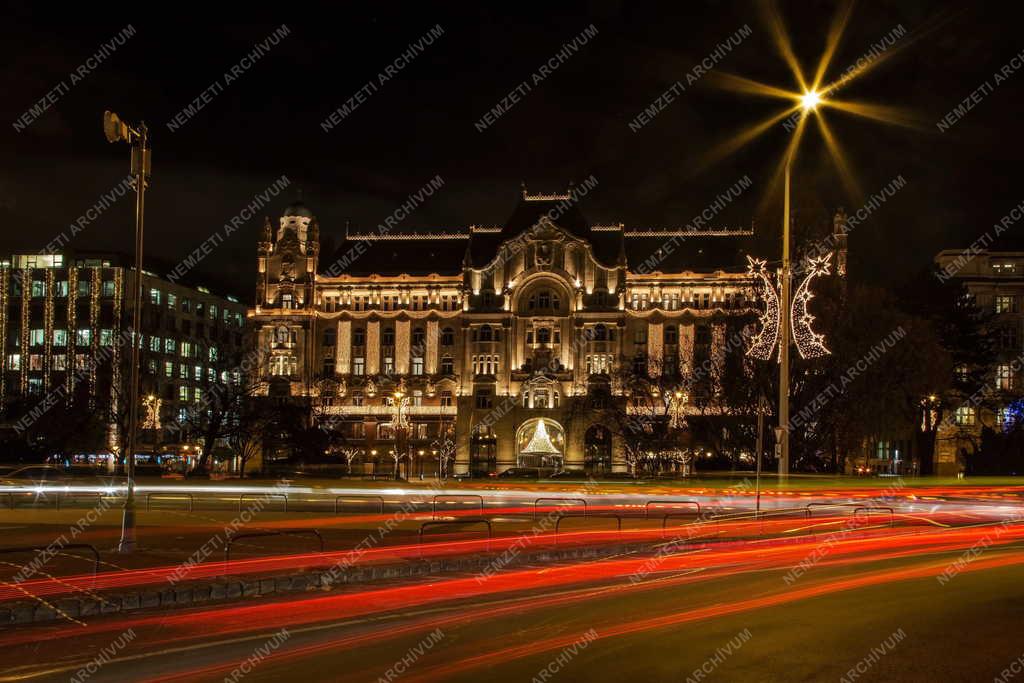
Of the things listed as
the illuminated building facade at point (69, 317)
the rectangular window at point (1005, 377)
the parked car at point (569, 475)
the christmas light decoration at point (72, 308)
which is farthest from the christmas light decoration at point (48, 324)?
the rectangular window at point (1005, 377)

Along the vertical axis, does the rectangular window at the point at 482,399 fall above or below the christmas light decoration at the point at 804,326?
below

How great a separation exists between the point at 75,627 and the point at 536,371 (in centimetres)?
8652

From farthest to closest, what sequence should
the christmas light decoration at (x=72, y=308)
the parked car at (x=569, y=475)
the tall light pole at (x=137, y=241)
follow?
1. the christmas light decoration at (x=72, y=308)
2. the parked car at (x=569, y=475)
3. the tall light pole at (x=137, y=241)

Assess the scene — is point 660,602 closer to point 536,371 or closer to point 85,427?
point 85,427

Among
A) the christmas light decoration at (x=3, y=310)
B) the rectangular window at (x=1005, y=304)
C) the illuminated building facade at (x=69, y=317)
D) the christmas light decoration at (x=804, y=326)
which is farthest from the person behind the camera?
the christmas light decoration at (x=3, y=310)

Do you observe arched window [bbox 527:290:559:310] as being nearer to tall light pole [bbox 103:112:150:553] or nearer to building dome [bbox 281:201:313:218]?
building dome [bbox 281:201:313:218]

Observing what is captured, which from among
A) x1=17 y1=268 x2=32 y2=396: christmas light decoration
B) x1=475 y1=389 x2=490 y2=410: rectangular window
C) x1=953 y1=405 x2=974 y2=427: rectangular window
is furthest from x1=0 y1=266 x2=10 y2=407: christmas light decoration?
x1=953 y1=405 x2=974 y2=427: rectangular window

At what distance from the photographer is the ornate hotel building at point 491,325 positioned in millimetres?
98938

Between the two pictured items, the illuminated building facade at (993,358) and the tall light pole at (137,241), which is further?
the illuminated building facade at (993,358)

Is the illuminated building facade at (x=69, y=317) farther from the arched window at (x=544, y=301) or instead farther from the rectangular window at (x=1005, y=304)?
the rectangular window at (x=1005, y=304)

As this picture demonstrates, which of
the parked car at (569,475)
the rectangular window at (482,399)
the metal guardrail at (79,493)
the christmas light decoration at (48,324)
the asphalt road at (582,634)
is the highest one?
the christmas light decoration at (48,324)

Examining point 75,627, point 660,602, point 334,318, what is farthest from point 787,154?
point 334,318

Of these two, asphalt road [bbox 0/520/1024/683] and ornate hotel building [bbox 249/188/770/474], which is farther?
ornate hotel building [bbox 249/188/770/474]

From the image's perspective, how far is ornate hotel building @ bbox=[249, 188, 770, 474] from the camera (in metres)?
98.9
